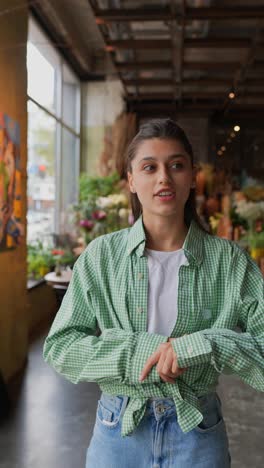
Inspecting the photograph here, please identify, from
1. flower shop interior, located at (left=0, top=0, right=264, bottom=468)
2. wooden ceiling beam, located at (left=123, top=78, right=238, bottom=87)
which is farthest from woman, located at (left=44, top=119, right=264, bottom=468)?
wooden ceiling beam, located at (left=123, top=78, right=238, bottom=87)

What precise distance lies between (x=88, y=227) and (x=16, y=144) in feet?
4.62

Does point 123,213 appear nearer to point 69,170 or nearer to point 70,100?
point 69,170

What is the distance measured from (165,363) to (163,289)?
195 millimetres

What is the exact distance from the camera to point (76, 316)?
1.10 meters

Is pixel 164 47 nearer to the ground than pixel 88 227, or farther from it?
farther from it

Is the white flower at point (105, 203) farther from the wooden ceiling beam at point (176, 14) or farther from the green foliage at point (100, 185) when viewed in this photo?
the wooden ceiling beam at point (176, 14)

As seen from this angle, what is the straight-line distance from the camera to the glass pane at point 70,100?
867 cm

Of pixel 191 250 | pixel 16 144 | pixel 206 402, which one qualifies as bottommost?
pixel 206 402

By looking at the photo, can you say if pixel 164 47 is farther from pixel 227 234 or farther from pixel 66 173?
pixel 66 173

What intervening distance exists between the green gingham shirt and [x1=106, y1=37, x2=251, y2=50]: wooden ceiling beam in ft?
17.3

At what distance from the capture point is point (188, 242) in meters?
1.12

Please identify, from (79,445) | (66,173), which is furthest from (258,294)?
(66,173)

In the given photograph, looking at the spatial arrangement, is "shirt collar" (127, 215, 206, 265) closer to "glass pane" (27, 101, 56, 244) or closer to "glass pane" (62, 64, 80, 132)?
"glass pane" (27, 101, 56, 244)

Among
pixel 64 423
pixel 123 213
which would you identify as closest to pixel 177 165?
pixel 64 423
